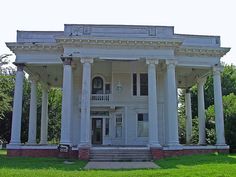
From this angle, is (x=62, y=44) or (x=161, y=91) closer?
(x=62, y=44)

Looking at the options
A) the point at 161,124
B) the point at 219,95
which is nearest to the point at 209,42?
the point at 219,95

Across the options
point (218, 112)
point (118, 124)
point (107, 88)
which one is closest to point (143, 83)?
point (107, 88)

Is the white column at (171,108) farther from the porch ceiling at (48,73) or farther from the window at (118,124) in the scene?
the porch ceiling at (48,73)

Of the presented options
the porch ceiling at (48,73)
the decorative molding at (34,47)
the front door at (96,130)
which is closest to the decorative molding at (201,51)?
the front door at (96,130)

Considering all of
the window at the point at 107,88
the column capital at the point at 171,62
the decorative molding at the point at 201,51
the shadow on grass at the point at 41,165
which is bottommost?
the shadow on grass at the point at 41,165

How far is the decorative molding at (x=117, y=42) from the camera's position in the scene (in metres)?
26.8

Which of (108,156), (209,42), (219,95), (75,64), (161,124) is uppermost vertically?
(209,42)

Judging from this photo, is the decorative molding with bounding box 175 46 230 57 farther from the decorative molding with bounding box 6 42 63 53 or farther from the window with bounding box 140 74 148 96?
the decorative molding with bounding box 6 42 63 53

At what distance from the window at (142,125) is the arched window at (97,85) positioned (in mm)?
4276

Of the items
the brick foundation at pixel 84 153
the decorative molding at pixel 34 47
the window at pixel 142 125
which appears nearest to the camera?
the brick foundation at pixel 84 153

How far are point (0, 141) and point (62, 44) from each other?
29631mm

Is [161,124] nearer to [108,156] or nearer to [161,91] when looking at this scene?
[161,91]

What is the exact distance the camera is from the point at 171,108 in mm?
27000

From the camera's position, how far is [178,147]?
2641 centimetres
